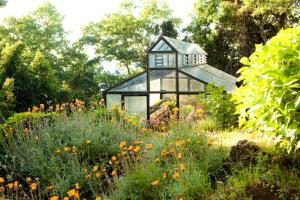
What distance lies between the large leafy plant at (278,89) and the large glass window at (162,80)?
8997 millimetres

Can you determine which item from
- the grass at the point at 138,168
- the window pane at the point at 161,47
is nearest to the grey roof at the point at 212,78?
the window pane at the point at 161,47

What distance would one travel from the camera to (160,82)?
1251 centimetres

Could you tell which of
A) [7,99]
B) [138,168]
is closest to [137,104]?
[7,99]

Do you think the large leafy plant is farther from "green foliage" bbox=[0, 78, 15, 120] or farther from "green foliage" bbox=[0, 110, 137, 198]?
"green foliage" bbox=[0, 78, 15, 120]

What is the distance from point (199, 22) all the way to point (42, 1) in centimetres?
864

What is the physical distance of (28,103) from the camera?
13797mm

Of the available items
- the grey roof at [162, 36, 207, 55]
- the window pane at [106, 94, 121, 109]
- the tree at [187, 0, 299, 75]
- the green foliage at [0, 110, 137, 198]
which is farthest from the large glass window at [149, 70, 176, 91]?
the green foliage at [0, 110, 137, 198]

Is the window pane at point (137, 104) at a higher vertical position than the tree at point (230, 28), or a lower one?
lower

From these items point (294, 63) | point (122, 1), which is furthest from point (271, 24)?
point (294, 63)

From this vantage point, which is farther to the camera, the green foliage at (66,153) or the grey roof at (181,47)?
the grey roof at (181,47)

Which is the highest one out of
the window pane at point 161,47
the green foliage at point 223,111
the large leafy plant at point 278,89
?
the window pane at point 161,47

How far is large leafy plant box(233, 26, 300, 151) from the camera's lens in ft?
9.53

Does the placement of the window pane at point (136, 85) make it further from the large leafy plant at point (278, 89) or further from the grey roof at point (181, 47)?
the large leafy plant at point (278, 89)

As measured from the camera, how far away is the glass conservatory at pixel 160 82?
1216 cm
